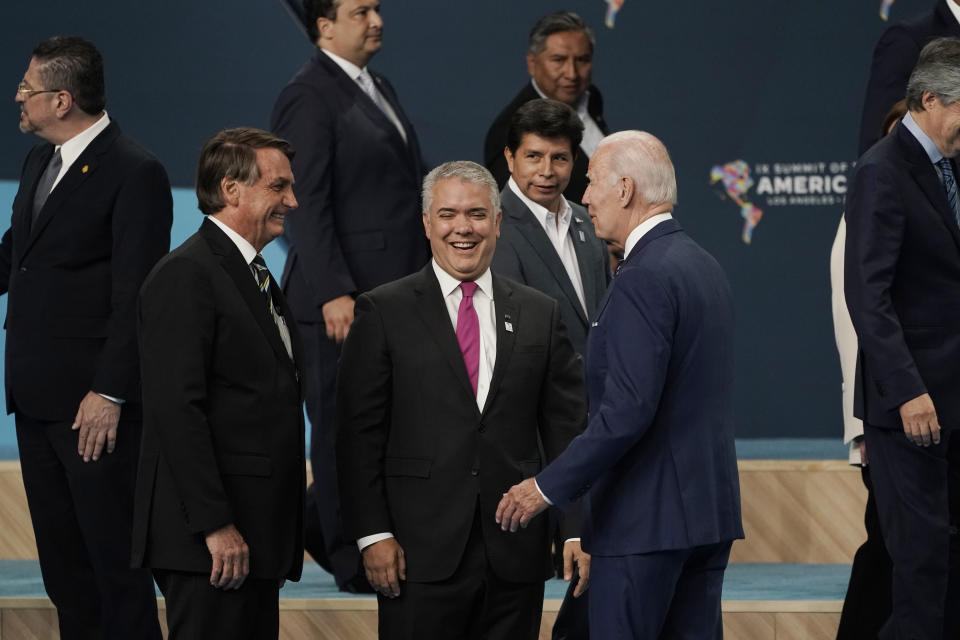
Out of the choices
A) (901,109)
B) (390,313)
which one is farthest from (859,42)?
(390,313)

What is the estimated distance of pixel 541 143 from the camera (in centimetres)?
435

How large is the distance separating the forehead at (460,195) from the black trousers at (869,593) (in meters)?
1.46

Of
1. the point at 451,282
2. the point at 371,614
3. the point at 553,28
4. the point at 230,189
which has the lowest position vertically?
the point at 371,614

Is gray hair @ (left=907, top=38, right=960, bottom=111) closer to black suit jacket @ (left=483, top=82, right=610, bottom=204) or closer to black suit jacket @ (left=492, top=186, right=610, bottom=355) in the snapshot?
black suit jacket @ (left=492, top=186, right=610, bottom=355)

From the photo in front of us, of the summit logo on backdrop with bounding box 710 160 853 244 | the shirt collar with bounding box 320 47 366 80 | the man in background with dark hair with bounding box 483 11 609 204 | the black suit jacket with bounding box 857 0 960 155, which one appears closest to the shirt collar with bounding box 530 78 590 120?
the man in background with dark hair with bounding box 483 11 609 204

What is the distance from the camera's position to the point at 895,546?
366 centimetres

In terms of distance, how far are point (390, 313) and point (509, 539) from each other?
22.6 inches

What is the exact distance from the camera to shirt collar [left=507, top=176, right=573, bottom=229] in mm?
4348

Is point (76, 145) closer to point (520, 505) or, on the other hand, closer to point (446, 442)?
point (446, 442)

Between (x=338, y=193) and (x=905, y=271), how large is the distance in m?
1.75

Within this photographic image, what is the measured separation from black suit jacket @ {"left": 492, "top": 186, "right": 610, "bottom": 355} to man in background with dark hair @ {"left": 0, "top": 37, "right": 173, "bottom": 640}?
0.98 m

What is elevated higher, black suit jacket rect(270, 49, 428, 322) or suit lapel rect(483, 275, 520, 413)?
black suit jacket rect(270, 49, 428, 322)

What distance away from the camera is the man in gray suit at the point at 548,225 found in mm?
4277

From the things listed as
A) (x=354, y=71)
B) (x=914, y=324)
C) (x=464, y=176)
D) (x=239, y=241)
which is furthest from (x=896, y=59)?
(x=239, y=241)
